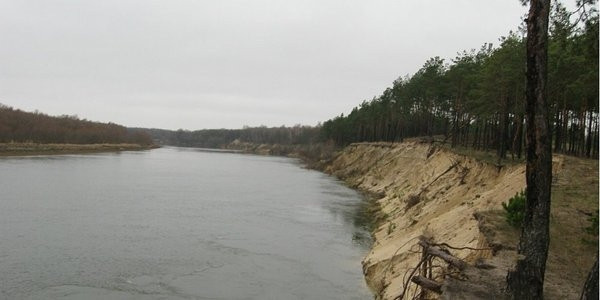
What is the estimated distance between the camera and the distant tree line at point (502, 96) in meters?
17.0

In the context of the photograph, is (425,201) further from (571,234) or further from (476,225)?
(571,234)

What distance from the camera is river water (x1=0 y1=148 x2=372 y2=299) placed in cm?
1867

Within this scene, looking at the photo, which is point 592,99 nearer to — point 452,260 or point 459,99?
point 459,99

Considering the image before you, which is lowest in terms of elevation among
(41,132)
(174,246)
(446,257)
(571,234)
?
(174,246)

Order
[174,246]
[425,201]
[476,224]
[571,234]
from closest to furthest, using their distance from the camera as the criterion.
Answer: [571,234]
[476,224]
[174,246]
[425,201]

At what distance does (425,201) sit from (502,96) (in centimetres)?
1247

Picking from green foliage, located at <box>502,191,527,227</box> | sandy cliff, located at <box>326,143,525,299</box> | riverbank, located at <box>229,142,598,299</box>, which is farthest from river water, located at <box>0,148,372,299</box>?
green foliage, located at <box>502,191,527,227</box>

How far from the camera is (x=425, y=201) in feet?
107

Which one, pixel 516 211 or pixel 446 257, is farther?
pixel 516 211

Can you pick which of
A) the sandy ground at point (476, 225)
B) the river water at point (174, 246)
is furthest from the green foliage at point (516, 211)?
the river water at point (174, 246)

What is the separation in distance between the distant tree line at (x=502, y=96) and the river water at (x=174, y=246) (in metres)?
11.0

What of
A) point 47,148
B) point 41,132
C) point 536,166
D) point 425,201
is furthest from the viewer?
point 41,132

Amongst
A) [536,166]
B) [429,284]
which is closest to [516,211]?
[429,284]

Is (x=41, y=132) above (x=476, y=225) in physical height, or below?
above
